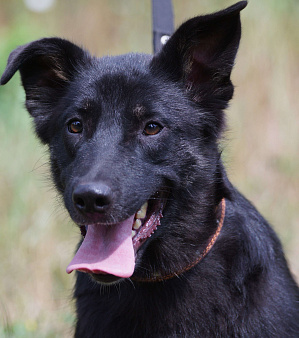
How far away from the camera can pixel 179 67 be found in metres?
3.22

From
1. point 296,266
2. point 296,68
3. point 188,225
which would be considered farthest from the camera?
point 296,68

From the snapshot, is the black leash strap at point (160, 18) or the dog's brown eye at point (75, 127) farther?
the black leash strap at point (160, 18)

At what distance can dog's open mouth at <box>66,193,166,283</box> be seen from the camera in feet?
9.12

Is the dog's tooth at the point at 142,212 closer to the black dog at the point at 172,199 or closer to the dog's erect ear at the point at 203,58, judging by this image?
the black dog at the point at 172,199

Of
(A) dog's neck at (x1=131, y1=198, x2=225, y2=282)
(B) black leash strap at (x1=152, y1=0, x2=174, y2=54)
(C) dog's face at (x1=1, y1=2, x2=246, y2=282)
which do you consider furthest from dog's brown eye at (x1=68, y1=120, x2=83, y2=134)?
(B) black leash strap at (x1=152, y1=0, x2=174, y2=54)

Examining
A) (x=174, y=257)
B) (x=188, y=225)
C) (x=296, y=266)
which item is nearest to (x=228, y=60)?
(x=188, y=225)

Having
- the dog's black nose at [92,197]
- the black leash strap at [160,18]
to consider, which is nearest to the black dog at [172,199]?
the dog's black nose at [92,197]

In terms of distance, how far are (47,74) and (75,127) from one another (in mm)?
574

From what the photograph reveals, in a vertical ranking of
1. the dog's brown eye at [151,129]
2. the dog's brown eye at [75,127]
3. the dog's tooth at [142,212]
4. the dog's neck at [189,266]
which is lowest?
the dog's neck at [189,266]

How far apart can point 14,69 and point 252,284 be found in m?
1.73

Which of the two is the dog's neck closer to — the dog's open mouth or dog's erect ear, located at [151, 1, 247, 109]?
the dog's open mouth

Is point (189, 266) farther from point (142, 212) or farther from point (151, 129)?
point (151, 129)

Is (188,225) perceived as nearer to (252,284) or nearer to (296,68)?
(252,284)

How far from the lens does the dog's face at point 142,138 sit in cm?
282
